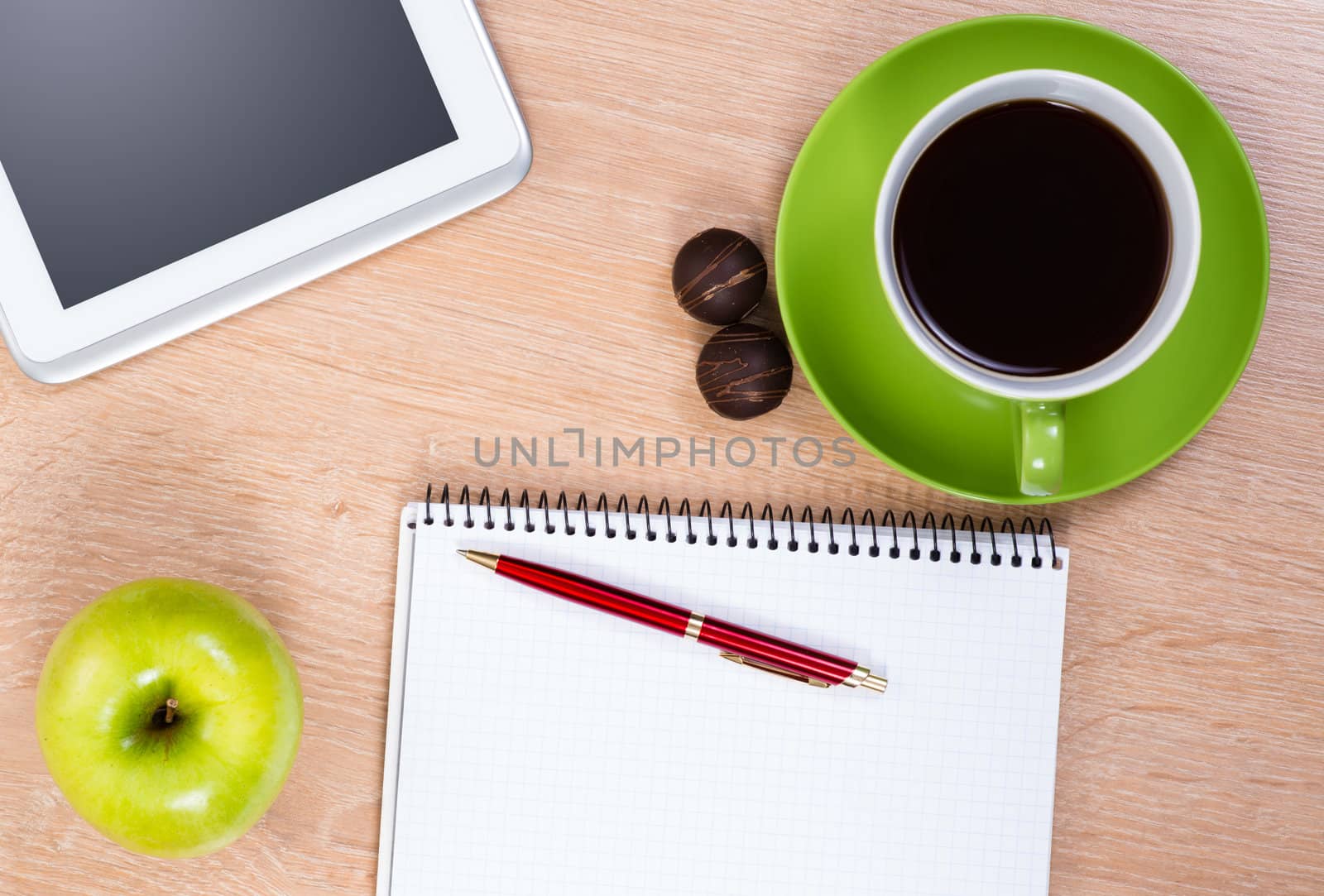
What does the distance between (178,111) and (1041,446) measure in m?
0.66

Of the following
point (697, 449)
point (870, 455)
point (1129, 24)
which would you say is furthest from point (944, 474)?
point (1129, 24)

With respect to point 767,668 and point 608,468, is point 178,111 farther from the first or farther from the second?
point 767,668

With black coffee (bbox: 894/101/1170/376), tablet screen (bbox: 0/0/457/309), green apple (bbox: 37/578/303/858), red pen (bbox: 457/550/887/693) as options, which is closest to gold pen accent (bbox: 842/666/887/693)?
red pen (bbox: 457/550/887/693)

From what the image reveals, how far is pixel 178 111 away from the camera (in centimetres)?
70

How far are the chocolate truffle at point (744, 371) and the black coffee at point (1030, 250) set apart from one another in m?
0.11

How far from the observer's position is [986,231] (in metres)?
0.65

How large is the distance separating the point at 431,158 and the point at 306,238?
0.36 feet

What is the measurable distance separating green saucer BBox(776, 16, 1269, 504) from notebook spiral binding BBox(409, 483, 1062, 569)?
8 cm

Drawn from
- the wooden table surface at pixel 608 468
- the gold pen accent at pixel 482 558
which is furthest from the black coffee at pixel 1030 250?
the gold pen accent at pixel 482 558

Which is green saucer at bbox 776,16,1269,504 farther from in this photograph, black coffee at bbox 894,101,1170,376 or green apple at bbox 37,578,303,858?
green apple at bbox 37,578,303,858

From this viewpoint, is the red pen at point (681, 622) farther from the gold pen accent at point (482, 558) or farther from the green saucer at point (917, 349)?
the green saucer at point (917, 349)

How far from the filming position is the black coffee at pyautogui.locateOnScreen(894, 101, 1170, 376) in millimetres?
637

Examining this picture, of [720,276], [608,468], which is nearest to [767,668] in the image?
[608,468]

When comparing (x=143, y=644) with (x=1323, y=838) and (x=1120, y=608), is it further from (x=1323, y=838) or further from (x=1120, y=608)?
(x=1323, y=838)
